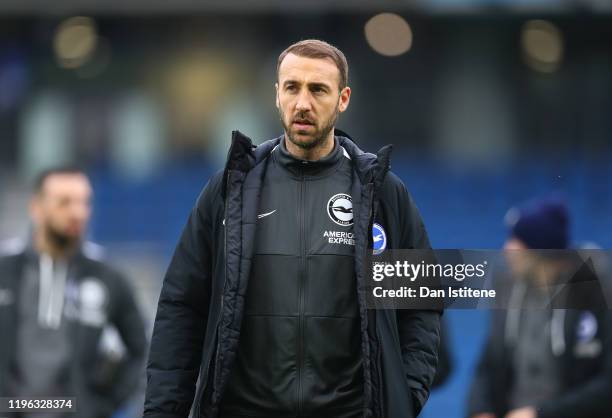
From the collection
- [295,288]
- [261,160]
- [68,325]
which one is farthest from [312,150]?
[68,325]

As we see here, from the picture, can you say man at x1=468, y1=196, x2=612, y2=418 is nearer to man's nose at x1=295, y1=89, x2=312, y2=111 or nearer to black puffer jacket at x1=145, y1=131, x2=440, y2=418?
black puffer jacket at x1=145, y1=131, x2=440, y2=418

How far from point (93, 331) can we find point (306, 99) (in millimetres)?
3071

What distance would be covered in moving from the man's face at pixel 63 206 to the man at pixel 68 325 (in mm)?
15

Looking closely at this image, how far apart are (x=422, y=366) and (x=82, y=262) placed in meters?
3.25

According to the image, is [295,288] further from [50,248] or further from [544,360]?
[50,248]

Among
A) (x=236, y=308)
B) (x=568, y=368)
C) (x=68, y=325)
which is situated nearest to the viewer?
(x=236, y=308)

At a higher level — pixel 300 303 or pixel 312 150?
pixel 312 150

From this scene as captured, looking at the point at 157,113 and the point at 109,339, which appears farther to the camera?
the point at 157,113

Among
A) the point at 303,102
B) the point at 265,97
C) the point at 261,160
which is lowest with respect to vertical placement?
the point at 261,160

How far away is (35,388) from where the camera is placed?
17.8 ft

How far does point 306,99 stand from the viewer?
10.1ft

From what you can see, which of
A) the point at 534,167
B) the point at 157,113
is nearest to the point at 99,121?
the point at 157,113

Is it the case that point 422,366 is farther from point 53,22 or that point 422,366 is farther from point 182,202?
point 53,22

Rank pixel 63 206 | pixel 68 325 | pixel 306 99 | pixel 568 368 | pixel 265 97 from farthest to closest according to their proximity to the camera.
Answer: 1. pixel 265 97
2. pixel 63 206
3. pixel 68 325
4. pixel 568 368
5. pixel 306 99
